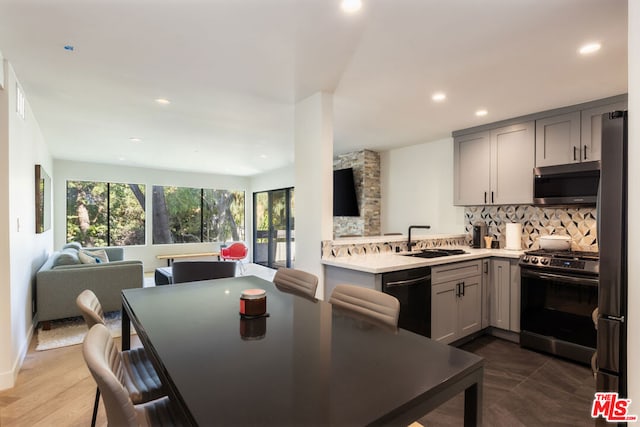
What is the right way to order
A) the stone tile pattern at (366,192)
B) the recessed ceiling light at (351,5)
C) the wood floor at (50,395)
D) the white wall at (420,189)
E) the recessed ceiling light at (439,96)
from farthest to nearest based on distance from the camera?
1. the stone tile pattern at (366,192)
2. the white wall at (420,189)
3. the recessed ceiling light at (439,96)
4. the wood floor at (50,395)
5. the recessed ceiling light at (351,5)

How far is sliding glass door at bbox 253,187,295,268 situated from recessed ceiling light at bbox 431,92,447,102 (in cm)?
459

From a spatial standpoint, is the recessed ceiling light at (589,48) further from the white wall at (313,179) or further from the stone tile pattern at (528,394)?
the stone tile pattern at (528,394)

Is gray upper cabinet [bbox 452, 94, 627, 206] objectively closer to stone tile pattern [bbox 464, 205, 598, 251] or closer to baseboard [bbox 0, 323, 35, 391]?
stone tile pattern [bbox 464, 205, 598, 251]

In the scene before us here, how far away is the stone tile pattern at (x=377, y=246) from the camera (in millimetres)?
2965

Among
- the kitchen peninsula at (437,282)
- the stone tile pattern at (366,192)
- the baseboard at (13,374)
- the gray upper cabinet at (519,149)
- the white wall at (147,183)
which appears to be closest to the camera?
the baseboard at (13,374)

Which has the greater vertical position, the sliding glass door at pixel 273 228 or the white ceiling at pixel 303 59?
the white ceiling at pixel 303 59

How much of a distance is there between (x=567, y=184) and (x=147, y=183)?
7920 millimetres

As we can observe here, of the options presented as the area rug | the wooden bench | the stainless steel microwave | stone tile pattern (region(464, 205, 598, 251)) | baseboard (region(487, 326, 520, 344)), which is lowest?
the area rug

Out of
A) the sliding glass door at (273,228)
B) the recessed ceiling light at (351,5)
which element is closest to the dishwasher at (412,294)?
the recessed ceiling light at (351,5)

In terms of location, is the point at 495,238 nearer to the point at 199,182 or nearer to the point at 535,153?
→ the point at 535,153

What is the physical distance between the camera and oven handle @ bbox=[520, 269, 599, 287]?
2.64 m

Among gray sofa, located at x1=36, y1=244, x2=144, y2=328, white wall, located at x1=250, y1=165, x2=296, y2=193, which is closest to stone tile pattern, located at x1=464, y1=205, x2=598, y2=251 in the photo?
white wall, located at x1=250, y1=165, x2=296, y2=193

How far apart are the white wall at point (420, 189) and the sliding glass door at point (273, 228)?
254 cm

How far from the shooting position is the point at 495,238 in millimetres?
4004
